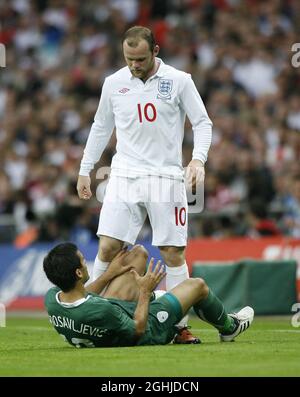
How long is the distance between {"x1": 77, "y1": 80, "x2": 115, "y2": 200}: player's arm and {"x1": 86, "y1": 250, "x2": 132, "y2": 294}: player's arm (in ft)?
2.74

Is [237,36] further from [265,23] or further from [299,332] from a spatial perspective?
[299,332]

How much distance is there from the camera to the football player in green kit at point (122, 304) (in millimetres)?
8750

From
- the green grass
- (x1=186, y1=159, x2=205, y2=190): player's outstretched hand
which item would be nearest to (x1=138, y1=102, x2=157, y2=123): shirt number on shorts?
(x1=186, y1=159, x2=205, y2=190): player's outstretched hand

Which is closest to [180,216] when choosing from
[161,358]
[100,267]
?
[100,267]

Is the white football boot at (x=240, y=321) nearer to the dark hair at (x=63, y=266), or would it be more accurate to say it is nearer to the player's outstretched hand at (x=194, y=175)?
the player's outstretched hand at (x=194, y=175)

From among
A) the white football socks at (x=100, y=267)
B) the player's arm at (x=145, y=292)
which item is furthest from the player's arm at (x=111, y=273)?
the player's arm at (x=145, y=292)

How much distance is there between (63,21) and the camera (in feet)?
80.9

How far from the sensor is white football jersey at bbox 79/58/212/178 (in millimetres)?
9969

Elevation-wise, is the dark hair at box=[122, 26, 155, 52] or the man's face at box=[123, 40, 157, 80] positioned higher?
the dark hair at box=[122, 26, 155, 52]

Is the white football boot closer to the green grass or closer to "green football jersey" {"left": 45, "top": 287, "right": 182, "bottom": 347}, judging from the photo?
the green grass

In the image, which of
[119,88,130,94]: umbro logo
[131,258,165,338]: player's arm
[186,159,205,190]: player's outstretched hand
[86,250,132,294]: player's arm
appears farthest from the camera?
[119,88,130,94]: umbro logo

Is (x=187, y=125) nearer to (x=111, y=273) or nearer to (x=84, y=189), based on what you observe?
(x=84, y=189)
